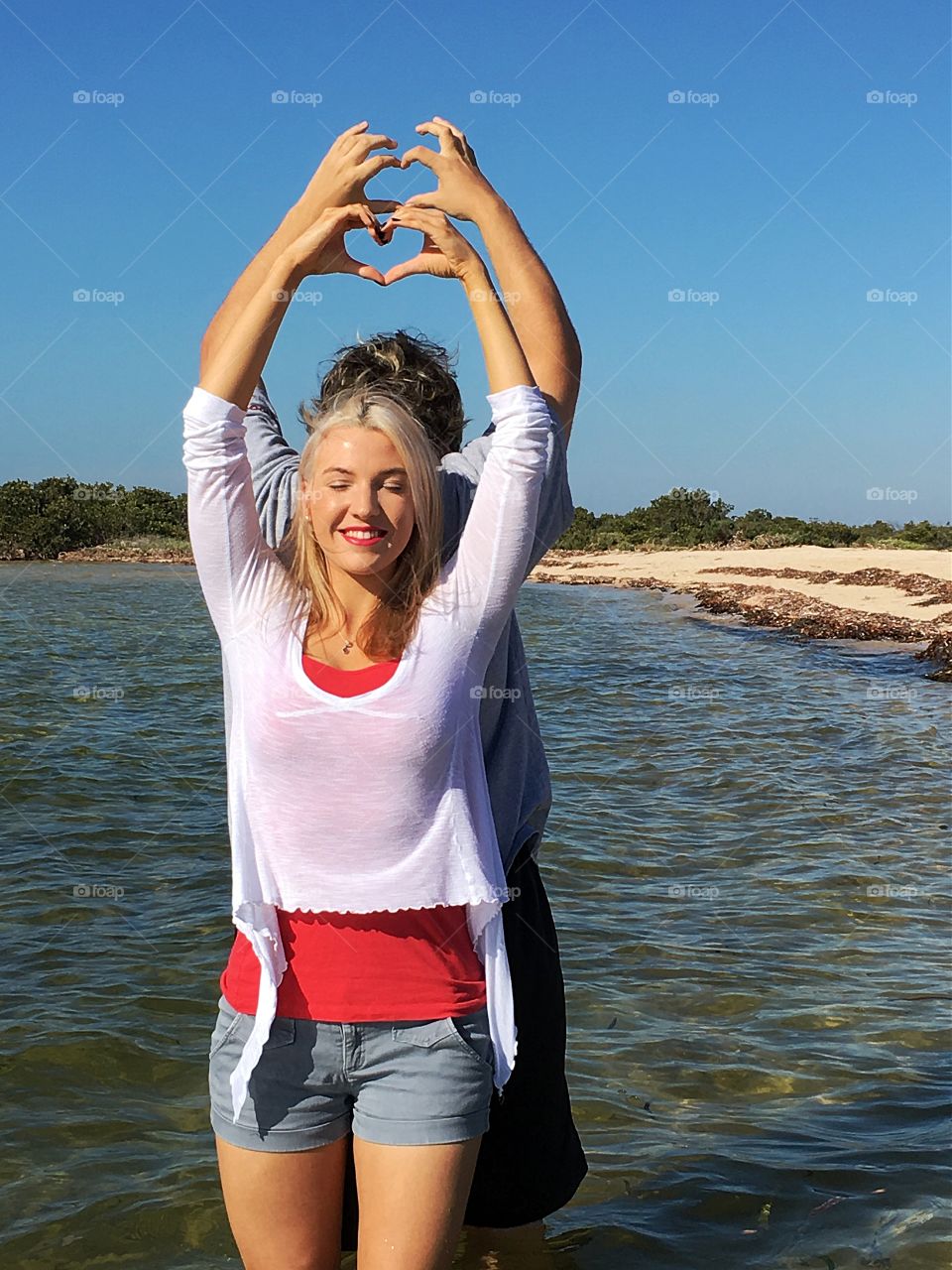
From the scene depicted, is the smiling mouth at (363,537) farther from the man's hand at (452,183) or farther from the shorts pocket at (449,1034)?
the shorts pocket at (449,1034)

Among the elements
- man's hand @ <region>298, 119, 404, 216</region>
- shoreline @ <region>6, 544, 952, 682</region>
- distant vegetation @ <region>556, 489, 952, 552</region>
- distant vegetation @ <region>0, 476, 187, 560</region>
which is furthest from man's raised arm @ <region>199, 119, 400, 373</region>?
distant vegetation @ <region>0, 476, 187, 560</region>

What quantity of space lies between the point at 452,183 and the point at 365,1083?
181 cm

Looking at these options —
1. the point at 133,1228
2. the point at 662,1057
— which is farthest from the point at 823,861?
the point at 133,1228

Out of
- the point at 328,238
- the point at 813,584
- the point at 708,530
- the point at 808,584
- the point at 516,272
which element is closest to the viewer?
the point at 328,238

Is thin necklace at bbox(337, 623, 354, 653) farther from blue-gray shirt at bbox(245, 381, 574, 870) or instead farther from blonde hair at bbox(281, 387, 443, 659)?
blue-gray shirt at bbox(245, 381, 574, 870)

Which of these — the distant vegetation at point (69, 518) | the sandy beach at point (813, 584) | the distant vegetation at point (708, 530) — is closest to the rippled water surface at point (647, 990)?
the sandy beach at point (813, 584)

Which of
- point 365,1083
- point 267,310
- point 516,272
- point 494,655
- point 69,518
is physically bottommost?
point 365,1083

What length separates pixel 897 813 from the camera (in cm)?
1002

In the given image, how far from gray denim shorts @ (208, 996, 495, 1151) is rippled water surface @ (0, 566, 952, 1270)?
157cm

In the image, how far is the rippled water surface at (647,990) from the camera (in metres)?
4.12

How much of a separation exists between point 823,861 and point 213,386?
705cm

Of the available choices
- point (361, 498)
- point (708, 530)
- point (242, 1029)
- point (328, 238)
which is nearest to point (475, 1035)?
point (242, 1029)

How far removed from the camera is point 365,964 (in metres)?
2.37

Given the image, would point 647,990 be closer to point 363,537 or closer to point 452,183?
point 363,537
